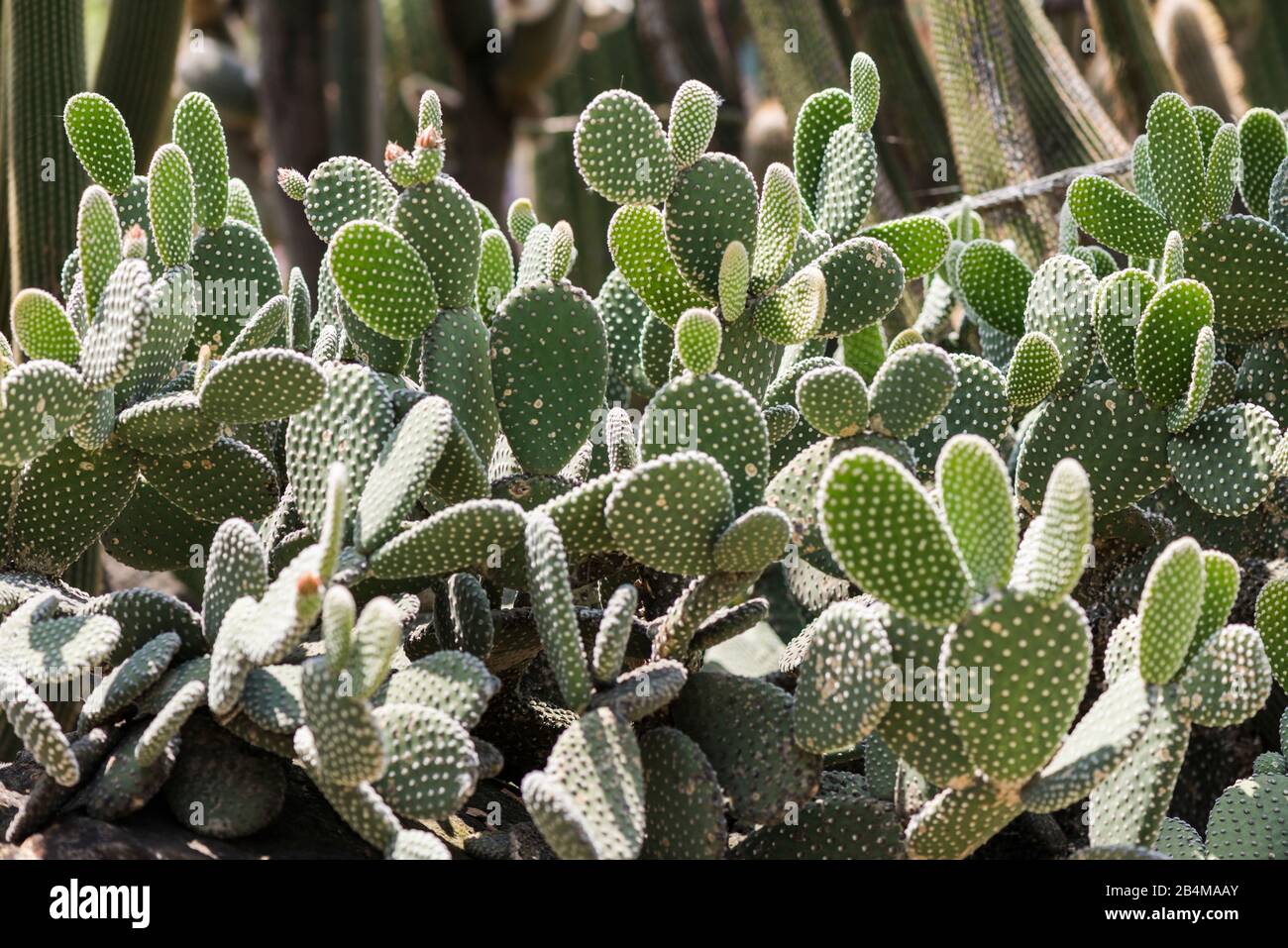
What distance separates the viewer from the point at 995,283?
2258mm

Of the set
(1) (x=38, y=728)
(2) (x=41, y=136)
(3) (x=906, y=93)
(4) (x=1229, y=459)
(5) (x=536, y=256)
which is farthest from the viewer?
(3) (x=906, y=93)

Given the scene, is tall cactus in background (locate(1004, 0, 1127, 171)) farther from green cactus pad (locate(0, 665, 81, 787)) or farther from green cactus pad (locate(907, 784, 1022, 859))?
green cactus pad (locate(0, 665, 81, 787))

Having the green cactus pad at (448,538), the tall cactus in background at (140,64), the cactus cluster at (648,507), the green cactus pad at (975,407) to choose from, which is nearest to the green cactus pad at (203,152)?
the cactus cluster at (648,507)

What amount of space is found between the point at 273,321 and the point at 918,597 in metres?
0.94

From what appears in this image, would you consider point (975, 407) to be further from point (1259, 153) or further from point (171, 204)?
point (171, 204)

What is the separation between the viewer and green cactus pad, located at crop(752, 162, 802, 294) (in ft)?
6.07

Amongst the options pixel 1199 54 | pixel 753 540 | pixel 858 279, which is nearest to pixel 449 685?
pixel 753 540

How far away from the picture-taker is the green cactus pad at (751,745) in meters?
1.57

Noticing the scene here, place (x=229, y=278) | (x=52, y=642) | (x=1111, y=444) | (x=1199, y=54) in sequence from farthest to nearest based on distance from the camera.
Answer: (x=1199, y=54) < (x=229, y=278) < (x=1111, y=444) < (x=52, y=642)

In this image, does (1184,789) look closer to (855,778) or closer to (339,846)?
(855,778)

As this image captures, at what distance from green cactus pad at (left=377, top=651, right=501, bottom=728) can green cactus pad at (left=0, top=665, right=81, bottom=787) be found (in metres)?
0.32

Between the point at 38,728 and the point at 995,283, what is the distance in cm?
149
